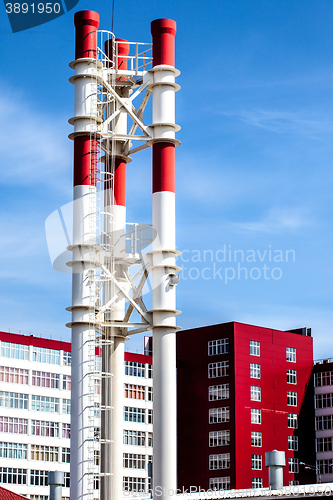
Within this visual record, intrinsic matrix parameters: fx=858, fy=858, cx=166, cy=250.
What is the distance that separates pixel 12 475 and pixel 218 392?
24.8 meters

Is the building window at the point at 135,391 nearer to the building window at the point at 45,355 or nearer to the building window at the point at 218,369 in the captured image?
the building window at the point at 218,369

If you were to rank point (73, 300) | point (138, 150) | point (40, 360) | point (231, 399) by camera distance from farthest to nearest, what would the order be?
point (231, 399) → point (40, 360) → point (138, 150) → point (73, 300)

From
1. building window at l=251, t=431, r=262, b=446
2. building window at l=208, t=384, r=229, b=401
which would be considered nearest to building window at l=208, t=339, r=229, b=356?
building window at l=208, t=384, r=229, b=401

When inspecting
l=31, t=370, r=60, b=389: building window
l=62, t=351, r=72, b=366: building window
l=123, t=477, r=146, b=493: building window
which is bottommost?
l=123, t=477, r=146, b=493: building window

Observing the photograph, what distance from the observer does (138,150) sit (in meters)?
38.6

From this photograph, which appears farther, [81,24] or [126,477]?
[126,477]

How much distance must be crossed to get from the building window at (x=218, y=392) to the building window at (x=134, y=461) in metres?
10.2

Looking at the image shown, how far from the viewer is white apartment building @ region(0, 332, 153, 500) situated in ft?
269

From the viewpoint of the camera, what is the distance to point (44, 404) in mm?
86188

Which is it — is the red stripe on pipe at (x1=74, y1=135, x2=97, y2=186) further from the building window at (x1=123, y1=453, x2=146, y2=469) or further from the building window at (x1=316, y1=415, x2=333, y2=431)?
the building window at (x1=316, y1=415, x2=333, y2=431)

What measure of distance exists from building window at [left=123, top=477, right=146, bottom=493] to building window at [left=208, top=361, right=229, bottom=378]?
13.7m

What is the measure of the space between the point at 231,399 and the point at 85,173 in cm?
6049

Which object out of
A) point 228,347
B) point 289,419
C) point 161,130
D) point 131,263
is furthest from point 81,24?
point 289,419

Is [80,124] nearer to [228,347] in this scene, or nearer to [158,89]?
[158,89]
